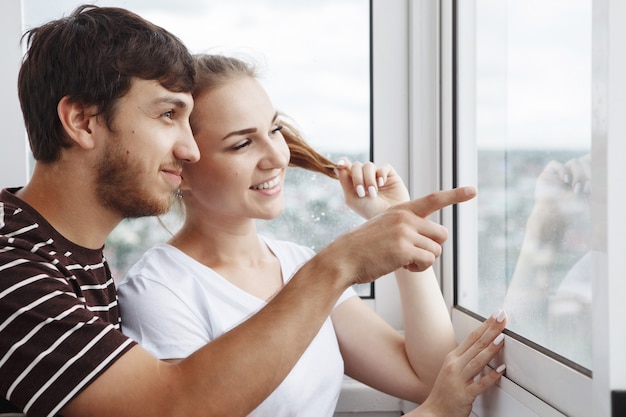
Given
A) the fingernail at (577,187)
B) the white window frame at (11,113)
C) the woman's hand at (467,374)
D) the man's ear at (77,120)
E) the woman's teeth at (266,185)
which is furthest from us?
the white window frame at (11,113)

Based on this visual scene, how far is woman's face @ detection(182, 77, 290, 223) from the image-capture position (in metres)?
1.34

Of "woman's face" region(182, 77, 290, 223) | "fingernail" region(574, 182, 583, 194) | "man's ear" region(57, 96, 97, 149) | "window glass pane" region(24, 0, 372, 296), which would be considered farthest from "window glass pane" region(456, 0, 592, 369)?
"man's ear" region(57, 96, 97, 149)

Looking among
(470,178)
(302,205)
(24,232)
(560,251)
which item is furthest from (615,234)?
(302,205)

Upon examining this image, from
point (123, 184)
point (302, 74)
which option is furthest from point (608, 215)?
point (302, 74)

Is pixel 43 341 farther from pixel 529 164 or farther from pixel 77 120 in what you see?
pixel 529 164

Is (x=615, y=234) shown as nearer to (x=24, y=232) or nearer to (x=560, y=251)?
(x=560, y=251)

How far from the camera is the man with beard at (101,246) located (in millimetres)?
983

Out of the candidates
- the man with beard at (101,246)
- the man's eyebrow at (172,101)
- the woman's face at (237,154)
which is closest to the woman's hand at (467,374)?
the man with beard at (101,246)

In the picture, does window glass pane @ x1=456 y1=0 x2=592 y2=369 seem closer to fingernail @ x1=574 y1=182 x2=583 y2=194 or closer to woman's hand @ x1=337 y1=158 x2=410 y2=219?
fingernail @ x1=574 y1=182 x2=583 y2=194

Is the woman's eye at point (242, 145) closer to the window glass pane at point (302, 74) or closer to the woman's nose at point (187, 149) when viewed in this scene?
the woman's nose at point (187, 149)

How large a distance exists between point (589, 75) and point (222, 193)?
0.68 m

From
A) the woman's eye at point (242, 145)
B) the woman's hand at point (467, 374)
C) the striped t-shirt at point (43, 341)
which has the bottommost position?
the woman's hand at point (467, 374)

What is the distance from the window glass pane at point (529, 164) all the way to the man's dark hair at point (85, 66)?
60 centimetres

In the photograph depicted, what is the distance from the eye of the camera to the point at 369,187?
146 cm
